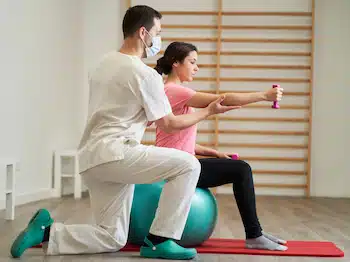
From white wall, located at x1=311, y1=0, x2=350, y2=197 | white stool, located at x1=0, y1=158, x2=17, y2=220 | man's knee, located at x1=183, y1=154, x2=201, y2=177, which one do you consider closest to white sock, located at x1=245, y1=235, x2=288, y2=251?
man's knee, located at x1=183, y1=154, x2=201, y2=177

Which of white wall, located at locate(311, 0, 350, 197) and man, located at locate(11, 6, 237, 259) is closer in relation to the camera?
man, located at locate(11, 6, 237, 259)

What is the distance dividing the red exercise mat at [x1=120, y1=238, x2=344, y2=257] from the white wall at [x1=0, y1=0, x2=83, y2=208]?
83.5 inches

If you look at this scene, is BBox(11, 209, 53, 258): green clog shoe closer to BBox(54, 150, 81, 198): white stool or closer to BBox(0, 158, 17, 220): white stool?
BBox(0, 158, 17, 220): white stool

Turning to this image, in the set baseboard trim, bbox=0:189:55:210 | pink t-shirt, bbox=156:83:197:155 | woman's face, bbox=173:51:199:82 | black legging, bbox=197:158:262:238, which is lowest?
baseboard trim, bbox=0:189:55:210

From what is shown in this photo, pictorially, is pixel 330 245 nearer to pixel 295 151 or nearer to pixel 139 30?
pixel 139 30

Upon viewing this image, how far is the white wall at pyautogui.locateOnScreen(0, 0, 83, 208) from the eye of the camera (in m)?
4.80

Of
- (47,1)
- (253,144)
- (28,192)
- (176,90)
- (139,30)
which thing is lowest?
(28,192)

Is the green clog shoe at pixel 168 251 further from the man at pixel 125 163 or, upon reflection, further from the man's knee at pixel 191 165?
the man's knee at pixel 191 165

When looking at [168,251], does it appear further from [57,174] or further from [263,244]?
[57,174]


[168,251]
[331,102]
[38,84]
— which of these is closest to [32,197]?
[38,84]

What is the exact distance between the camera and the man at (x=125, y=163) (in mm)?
2666

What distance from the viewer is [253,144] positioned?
6676mm

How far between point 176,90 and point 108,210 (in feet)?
2.36

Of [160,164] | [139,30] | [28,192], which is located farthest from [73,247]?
[28,192]
